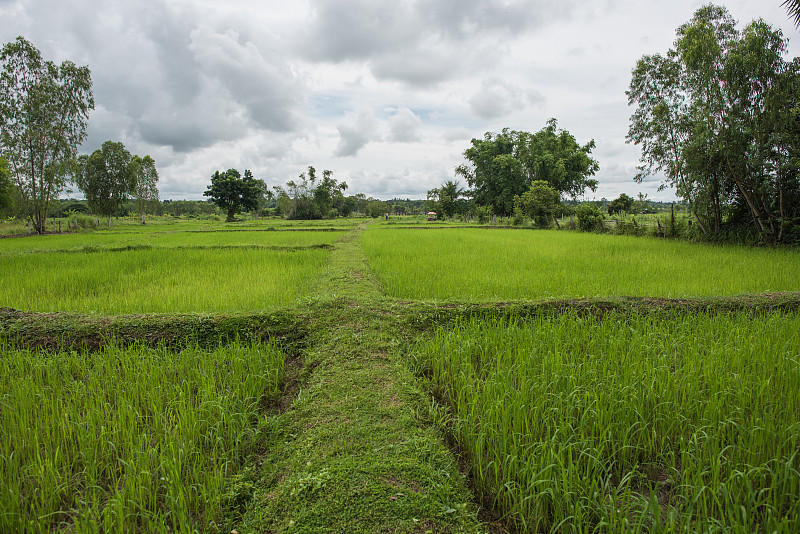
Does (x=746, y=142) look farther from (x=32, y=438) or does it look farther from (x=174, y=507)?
(x=32, y=438)

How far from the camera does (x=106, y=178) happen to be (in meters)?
27.5

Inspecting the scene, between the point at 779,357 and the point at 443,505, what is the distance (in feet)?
11.1

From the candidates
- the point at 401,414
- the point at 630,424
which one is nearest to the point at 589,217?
the point at 630,424

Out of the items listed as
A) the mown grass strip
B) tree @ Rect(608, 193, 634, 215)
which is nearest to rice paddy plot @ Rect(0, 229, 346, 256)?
the mown grass strip

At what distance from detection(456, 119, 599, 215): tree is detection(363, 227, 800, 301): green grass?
854 inches

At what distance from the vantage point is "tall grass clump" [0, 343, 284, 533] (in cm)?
181

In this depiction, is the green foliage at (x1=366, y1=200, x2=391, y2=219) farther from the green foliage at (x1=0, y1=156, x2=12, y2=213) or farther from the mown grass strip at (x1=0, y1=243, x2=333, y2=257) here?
the mown grass strip at (x1=0, y1=243, x2=333, y2=257)

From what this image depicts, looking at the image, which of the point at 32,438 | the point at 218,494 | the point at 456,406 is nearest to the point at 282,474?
the point at 218,494

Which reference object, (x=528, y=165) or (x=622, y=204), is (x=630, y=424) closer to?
(x=528, y=165)

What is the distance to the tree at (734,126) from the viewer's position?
1012cm

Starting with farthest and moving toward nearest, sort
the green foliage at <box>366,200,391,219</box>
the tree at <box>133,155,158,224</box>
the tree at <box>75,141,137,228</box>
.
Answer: the green foliage at <box>366,200,391,219</box> → the tree at <box>133,155,158,224</box> → the tree at <box>75,141,137,228</box>

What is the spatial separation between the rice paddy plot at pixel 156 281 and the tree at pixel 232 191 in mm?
35620

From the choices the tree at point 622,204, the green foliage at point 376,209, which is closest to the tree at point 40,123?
the green foliage at point 376,209

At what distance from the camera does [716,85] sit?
11195mm
